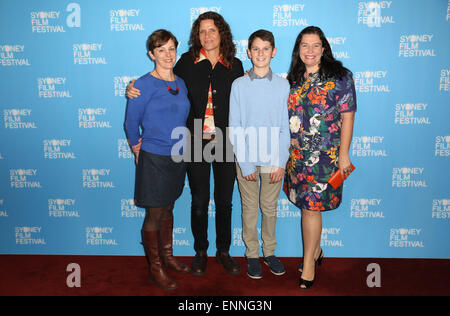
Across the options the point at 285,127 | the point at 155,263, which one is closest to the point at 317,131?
the point at 285,127

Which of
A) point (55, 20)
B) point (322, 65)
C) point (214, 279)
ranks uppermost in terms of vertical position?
point (55, 20)

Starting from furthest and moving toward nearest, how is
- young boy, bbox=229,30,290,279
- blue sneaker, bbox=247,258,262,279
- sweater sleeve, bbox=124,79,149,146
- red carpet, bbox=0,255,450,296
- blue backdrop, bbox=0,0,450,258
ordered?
blue backdrop, bbox=0,0,450,258, blue sneaker, bbox=247,258,262,279, red carpet, bbox=0,255,450,296, young boy, bbox=229,30,290,279, sweater sleeve, bbox=124,79,149,146

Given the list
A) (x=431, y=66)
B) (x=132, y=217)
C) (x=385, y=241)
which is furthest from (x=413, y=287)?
(x=132, y=217)

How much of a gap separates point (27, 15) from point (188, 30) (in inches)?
48.7

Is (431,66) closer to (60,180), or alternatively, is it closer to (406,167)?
(406,167)

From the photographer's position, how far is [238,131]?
6.59 ft

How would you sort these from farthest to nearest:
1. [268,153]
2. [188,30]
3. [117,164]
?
[117,164], [188,30], [268,153]

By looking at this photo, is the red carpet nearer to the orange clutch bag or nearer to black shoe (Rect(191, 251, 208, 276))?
black shoe (Rect(191, 251, 208, 276))

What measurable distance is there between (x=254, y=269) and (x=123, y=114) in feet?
5.05

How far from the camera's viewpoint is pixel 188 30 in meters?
2.31

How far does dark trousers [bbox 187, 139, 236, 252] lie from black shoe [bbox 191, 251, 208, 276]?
0.04 meters

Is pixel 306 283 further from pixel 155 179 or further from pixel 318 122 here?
pixel 155 179

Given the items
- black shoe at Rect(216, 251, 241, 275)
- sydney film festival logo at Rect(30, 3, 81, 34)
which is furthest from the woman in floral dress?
sydney film festival logo at Rect(30, 3, 81, 34)

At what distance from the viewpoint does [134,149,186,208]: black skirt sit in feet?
6.26
